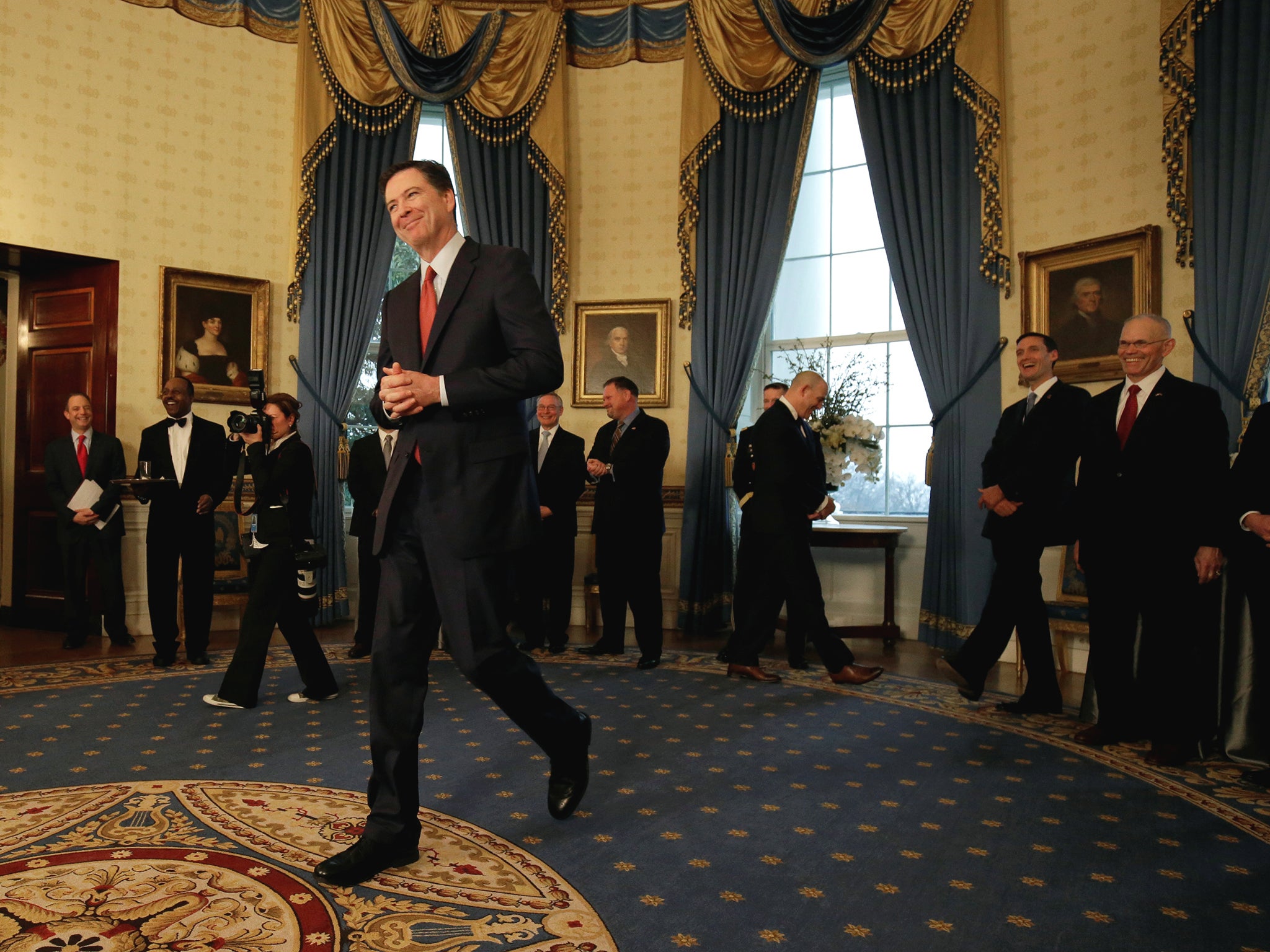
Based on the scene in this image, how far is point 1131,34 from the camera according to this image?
18.5 ft

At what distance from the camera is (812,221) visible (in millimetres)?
7422

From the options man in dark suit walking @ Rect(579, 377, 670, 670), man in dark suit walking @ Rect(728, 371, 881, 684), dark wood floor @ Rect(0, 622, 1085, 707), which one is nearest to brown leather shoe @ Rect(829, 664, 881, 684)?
man in dark suit walking @ Rect(728, 371, 881, 684)

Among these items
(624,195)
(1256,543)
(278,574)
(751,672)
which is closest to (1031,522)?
(1256,543)

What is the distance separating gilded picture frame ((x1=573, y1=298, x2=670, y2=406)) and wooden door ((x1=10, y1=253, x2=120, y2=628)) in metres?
3.37

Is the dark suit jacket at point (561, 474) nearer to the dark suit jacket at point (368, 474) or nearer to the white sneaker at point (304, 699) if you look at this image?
the dark suit jacket at point (368, 474)

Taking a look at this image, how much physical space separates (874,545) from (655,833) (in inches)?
153

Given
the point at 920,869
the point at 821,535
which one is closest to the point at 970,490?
the point at 821,535

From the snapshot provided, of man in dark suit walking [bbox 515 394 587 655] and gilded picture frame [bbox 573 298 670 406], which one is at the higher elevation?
gilded picture frame [bbox 573 298 670 406]

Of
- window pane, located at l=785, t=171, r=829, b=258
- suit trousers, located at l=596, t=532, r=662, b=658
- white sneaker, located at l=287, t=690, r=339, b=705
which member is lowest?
white sneaker, located at l=287, t=690, r=339, b=705

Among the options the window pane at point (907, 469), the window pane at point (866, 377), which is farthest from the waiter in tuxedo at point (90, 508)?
the window pane at point (907, 469)

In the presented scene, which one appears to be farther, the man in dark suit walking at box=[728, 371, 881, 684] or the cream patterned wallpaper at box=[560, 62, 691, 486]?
the cream patterned wallpaper at box=[560, 62, 691, 486]

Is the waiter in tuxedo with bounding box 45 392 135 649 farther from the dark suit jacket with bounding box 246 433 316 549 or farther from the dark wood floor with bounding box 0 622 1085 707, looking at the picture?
the dark suit jacket with bounding box 246 433 316 549

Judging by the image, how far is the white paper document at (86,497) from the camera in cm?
618

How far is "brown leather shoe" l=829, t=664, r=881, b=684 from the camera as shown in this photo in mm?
4996
